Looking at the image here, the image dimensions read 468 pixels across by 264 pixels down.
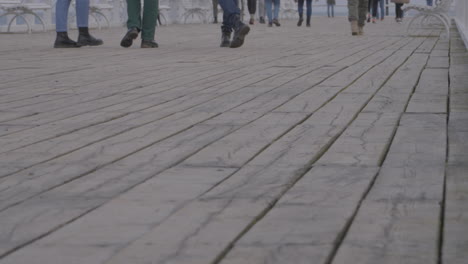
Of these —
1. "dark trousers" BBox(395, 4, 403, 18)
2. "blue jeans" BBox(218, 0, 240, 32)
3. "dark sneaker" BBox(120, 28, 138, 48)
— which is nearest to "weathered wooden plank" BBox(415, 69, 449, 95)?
"blue jeans" BBox(218, 0, 240, 32)

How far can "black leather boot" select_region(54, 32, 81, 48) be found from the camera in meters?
9.20

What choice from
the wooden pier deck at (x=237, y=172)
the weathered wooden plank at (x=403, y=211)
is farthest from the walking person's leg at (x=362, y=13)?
the weathered wooden plank at (x=403, y=211)

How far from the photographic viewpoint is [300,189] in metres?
2.12

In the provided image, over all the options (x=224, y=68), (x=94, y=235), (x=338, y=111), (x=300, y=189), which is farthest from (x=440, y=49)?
(x=94, y=235)

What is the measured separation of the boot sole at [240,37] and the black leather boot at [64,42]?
5.13 ft

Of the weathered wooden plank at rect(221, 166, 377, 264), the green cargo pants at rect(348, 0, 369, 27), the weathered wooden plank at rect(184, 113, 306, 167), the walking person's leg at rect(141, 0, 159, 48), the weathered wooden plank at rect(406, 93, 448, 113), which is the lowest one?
the weathered wooden plank at rect(221, 166, 377, 264)

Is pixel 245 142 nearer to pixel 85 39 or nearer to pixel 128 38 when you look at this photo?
pixel 128 38

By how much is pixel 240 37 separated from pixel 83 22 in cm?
156

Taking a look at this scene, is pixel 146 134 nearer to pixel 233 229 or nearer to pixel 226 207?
pixel 226 207

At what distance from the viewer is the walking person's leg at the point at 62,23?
9016 mm

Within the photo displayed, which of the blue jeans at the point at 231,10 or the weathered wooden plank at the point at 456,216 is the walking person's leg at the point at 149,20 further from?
the weathered wooden plank at the point at 456,216

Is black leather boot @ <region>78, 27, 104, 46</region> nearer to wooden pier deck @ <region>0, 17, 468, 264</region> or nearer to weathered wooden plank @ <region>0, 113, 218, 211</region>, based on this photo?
wooden pier deck @ <region>0, 17, 468, 264</region>

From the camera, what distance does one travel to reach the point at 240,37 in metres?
8.73

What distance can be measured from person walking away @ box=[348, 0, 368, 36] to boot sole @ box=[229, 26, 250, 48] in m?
4.11
